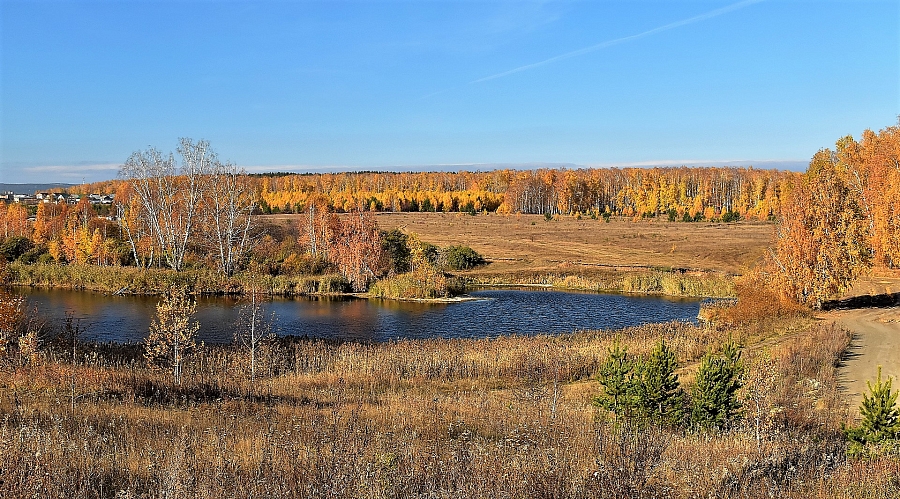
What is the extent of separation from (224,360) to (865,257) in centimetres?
2794

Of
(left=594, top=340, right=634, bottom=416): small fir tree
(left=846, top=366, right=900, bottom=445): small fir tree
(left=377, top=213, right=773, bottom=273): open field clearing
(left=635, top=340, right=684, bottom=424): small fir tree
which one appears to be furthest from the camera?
(left=377, top=213, right=773, bottom=273): open field clearing

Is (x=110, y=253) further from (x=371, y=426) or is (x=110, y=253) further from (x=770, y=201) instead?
(x=770, y=201)

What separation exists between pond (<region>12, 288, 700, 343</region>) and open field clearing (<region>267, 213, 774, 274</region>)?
14702 mm

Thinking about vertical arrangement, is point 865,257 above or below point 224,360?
above

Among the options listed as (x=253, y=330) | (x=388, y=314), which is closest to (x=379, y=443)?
(x=253, y=330)

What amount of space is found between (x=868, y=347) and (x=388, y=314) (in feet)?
77.9

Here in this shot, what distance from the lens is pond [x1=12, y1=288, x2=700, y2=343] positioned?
32.1m

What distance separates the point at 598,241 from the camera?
77.9 metres

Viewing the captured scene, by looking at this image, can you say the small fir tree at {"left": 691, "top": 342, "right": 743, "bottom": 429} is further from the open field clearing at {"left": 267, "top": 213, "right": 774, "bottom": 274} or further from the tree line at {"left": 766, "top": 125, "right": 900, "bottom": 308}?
the open field clearing at {"left": 267, "top": 213, "right": 774, "bottom": 274}

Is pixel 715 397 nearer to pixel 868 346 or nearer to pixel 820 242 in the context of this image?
pixel 868 346

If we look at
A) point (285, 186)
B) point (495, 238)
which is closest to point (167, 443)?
point (495, 238)

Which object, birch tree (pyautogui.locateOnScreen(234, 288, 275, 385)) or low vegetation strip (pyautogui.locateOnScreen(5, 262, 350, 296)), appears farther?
low vegetation strip (pyautogui.locateOnScreen(5, 262, 350, 296))

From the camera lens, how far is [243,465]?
718cm

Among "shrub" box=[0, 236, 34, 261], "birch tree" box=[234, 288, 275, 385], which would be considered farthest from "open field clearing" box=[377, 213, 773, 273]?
"shrub" box=[0, 236, 34, 261]
